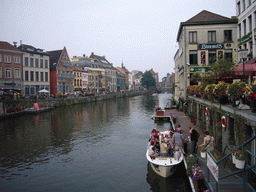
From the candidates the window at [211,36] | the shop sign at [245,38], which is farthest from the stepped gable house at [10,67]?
the shop sign at [245,38]

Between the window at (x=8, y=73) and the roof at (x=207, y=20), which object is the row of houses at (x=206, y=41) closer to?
the roof at (x=207, y=20)

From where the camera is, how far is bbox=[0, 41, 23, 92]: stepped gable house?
47344 mm

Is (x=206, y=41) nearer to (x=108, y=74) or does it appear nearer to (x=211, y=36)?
(x=211, y=36)

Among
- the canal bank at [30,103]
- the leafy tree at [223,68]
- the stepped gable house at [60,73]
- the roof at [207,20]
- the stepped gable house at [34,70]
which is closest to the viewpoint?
the leafy tree at [223,68]

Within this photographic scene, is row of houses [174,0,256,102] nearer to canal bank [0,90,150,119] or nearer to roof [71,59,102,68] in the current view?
canal bank [0,90,150,119]

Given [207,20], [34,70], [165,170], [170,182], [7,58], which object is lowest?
[170,182]

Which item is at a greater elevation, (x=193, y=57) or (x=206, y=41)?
(x=206, y=41)

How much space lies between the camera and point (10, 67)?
4931cm

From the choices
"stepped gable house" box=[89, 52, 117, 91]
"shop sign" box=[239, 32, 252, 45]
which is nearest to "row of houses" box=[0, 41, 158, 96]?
"stepped gable house" box=[89, 52, 117, 91]

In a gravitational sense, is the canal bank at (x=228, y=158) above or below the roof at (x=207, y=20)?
below

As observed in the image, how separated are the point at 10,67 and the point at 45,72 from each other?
1153 cm

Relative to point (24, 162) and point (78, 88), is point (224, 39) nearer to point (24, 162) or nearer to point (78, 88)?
point (24, 162)

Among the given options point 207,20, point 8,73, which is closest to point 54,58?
point 8,73

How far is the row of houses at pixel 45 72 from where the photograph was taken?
4900 centimetres
